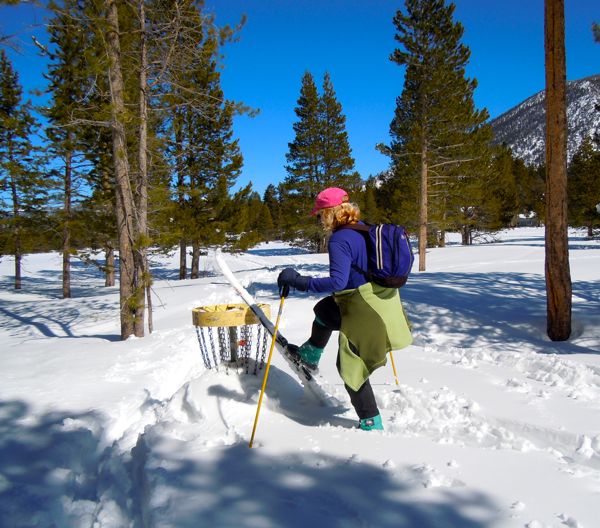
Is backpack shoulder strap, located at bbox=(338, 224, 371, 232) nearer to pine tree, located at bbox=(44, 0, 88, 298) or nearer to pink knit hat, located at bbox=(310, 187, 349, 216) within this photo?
pink knit hat, located at bbox=(310, 187, 349, 216)

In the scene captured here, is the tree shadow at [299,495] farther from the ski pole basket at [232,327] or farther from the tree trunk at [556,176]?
the tree trunk at [556,176]

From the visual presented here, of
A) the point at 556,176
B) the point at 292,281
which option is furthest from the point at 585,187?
the point at 292,281

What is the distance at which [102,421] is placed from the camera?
12.4 ft

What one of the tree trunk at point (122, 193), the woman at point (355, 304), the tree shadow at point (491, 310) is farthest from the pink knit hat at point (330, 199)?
the tree trunk at point (122, 193)

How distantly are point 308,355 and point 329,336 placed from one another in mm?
326

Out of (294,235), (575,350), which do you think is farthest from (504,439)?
(294,235)

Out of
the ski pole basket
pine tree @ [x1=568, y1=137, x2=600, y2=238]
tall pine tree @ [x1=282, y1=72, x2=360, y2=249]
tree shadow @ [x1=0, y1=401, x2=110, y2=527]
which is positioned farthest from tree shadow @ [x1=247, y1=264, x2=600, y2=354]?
pine tree @ [x1=568, y1=137, x2=600, y2=238]

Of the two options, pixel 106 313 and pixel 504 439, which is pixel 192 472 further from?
pixel 106 313

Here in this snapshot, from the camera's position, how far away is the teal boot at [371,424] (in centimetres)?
288

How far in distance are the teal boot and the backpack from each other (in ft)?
3.23

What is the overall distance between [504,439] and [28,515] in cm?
306

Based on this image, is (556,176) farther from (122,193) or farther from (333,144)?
(333,144)

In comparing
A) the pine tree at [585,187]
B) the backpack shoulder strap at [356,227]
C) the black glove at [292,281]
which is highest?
the pine tree at [585,187]

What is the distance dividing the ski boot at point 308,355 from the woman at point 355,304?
1.72 feet
